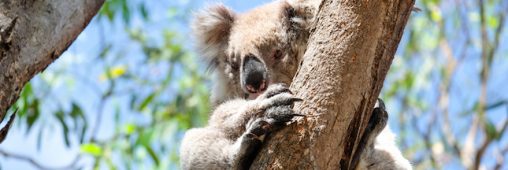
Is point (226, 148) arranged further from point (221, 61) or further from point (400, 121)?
point (400, 121)

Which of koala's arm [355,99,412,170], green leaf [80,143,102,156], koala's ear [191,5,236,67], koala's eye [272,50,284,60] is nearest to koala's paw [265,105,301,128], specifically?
koala's arm [355,99,412,170]

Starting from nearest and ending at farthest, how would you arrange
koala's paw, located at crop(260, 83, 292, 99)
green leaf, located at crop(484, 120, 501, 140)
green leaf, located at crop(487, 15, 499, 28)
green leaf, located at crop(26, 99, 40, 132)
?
koala's paw, located at crop(260, 83, 292, 99) → green leaf, located at crop(26, 99, 40, 132) → green leaf, located at crop(484, 120, 501, 140) → green leaf, located at crop(487, 15, 499, 28)

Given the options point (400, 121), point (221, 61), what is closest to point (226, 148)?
point (221, 61)

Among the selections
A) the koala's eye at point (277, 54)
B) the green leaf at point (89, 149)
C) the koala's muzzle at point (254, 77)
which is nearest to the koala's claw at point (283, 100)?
the koala's muzzle at point (254, 77)

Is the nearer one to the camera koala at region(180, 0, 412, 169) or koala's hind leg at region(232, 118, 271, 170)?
koala's hind leg at region(232, 118, 271, 170)

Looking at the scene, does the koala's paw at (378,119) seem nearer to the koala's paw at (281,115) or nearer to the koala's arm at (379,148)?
the koala's arm at (379,148)

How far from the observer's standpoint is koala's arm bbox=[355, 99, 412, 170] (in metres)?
2.57

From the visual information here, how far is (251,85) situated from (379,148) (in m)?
0.57

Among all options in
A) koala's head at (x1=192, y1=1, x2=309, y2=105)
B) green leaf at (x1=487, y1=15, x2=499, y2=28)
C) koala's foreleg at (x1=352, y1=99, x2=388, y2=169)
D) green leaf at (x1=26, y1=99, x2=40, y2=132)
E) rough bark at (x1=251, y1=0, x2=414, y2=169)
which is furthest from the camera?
green leaf at (x1=487, y1=15, x2=499, y2=28)

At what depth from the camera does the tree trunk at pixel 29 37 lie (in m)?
2.13

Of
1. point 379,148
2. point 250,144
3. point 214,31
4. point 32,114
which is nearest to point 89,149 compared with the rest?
point 32,114

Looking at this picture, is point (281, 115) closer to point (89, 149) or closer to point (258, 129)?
point (258, 129)

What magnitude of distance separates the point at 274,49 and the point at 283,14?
182 millimetres

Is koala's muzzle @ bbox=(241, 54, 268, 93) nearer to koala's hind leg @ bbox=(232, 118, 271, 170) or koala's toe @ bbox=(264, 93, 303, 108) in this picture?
koala's hind leg @ bbox=(232, 118, 271, 170)
